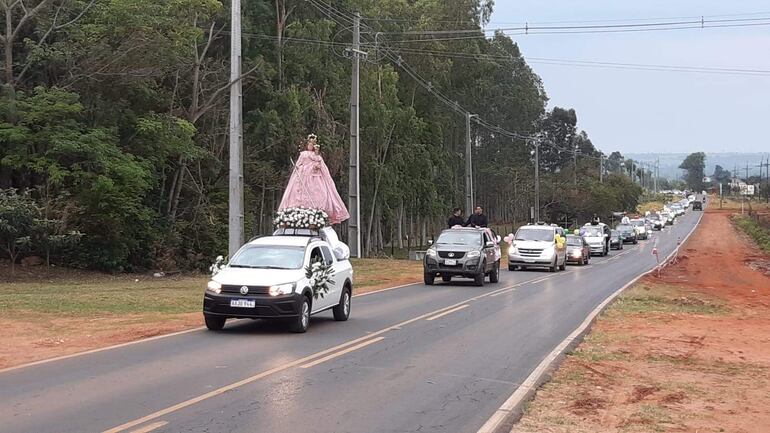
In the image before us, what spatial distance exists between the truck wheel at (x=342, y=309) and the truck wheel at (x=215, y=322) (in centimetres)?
253

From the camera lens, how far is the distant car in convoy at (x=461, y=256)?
26500 millimetres

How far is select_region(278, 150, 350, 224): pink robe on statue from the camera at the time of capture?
23.0m

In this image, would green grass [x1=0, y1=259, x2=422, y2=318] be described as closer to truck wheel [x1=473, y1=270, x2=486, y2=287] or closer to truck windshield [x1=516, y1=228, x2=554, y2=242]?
truck wheel [x1=473, y1=270, x2=486, y2=287]

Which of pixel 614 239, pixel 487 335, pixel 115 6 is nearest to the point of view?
pixel 487 335

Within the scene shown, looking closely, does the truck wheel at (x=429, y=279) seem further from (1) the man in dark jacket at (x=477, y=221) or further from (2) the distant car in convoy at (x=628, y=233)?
(2) the distant car in convoy at (x=628, y=233)

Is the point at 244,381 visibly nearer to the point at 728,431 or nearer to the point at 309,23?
the point at 728,431

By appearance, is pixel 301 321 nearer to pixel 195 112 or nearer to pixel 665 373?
pixel 665 373

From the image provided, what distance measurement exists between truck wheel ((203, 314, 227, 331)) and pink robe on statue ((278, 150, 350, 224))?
26.3 feet

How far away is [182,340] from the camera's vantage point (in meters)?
13.7

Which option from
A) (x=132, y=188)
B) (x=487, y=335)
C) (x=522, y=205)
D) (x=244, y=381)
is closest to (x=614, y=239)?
(x=522, y=205)

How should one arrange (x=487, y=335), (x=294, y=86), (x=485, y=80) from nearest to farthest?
(x=487, y=335)
(x=294, y=86)
(x=485, y=80)

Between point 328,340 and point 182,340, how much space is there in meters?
2.36

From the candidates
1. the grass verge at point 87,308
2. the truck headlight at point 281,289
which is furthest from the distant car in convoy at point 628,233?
the truck headlight at point 281,289

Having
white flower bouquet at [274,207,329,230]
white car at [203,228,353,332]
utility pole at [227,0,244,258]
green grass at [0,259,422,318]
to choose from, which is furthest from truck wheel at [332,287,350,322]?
utility pole at [227,0,244,258]
